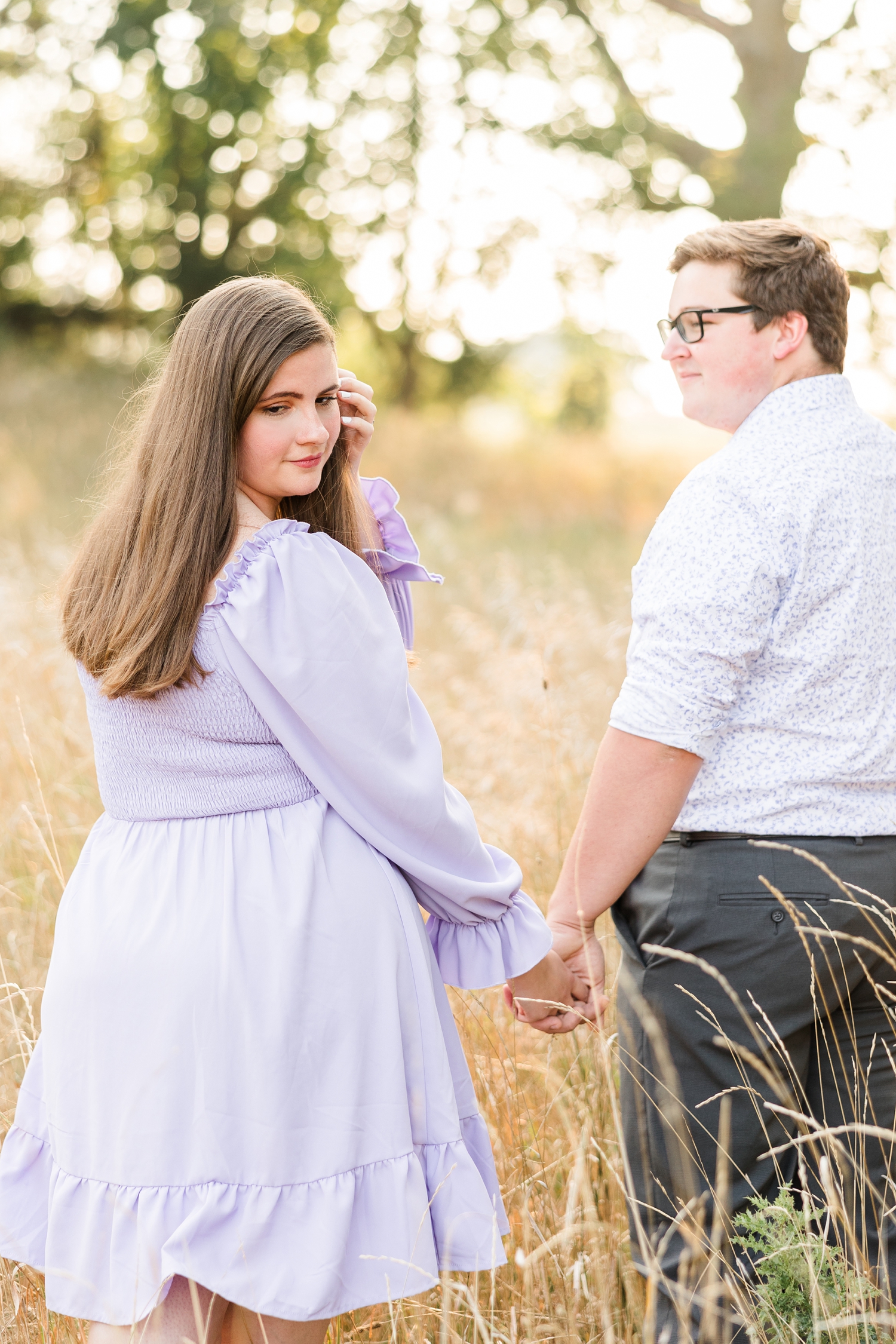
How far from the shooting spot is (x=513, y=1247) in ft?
7.17

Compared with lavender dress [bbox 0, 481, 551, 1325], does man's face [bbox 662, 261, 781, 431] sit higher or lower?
higher

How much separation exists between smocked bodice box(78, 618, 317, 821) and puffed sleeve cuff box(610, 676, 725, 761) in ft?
1.81

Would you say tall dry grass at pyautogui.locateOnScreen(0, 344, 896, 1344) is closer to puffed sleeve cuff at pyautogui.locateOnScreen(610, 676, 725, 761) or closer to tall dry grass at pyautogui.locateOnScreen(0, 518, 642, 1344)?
tall dry grass at pyautogui.locateOnScreen(0, 518, 642, 1344)

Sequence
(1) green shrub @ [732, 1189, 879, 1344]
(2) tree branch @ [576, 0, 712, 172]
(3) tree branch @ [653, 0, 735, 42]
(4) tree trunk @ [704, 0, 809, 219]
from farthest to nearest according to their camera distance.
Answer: (2) tree branch @ [576, 0, 712, 172] → (3) tree branch @ [653, 0, 735, 42] → (4) tree trunk @ [704, 0, 809, 219] → (1) green shrub @ [732, 1189, 879, 1344]

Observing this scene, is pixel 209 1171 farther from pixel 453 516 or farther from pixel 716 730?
pixel 453 516

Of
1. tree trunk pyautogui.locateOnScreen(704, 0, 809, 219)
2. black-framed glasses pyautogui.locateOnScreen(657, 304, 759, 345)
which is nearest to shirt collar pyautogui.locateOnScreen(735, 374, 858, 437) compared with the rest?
black-framed glasses pyautogui.locateOnScreen(657, 304, 759, 345)

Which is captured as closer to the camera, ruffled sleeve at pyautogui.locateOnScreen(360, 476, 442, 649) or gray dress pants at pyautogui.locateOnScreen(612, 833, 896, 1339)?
gray dress pants at pyautogui.locateOnScreen(612, 833, 896, 1339)

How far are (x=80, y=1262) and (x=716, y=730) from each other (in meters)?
1.21

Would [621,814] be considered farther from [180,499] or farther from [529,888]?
[529,888]

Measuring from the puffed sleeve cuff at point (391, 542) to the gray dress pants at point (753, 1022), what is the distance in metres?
0.65

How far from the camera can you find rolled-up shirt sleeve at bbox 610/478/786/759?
5.89 ft

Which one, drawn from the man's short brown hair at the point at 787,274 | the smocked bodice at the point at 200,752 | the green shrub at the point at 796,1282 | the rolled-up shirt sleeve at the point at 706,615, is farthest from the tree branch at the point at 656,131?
the green shrub at the point at 796,1282

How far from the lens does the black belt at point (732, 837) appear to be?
71.9 inches

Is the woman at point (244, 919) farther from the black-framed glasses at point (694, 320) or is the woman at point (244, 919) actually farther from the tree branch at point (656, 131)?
the tree branch at point (656, 131)
